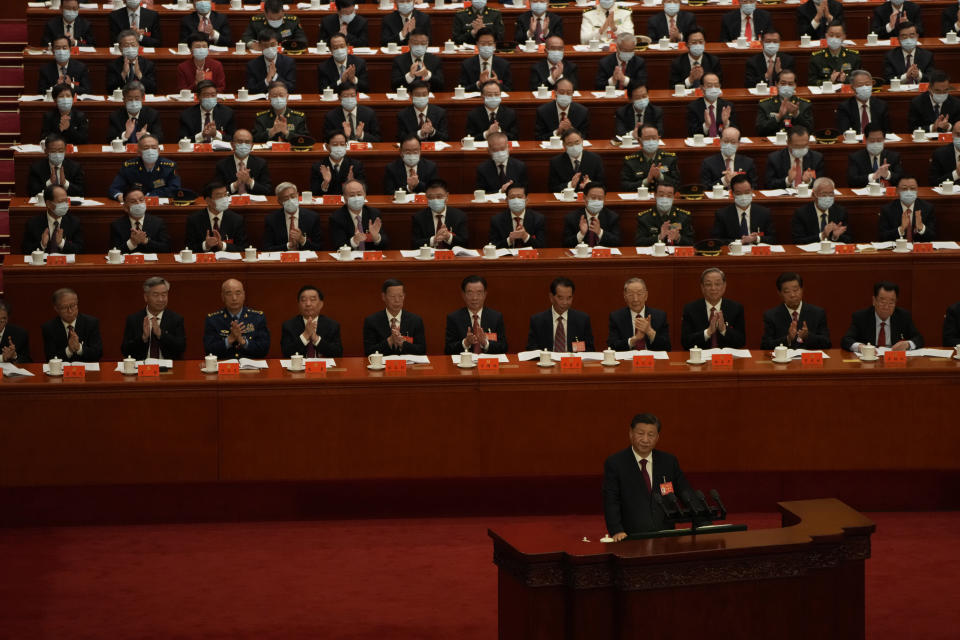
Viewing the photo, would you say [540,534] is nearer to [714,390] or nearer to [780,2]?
[714,390]

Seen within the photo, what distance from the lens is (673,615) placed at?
5.34 m

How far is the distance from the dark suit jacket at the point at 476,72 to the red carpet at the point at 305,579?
19.6 ft

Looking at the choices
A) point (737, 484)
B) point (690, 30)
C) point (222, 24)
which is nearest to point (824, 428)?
point (737, 484)

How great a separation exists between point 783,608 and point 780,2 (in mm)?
9783

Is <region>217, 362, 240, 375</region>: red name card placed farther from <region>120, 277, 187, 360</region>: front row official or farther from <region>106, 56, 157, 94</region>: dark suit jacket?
<region>106, 56, 157, 94</region>: dark suit jacket

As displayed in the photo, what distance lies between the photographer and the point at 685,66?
13211mm

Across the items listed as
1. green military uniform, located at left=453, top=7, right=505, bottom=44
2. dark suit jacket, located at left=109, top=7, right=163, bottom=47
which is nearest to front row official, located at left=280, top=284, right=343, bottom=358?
green military uniform, located at left=453, top=7, right=505, bottom=44

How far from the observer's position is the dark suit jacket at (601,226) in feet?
36.8

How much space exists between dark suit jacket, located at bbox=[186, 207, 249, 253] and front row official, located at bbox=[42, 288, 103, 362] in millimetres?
1657

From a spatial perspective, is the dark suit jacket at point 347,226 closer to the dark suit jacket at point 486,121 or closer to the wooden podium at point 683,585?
the dark suit jacket at point 486,121

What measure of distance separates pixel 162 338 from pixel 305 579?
9.51 ft

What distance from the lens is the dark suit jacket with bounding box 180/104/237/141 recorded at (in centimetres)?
1252

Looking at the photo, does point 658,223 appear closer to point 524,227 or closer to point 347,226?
point 524,227

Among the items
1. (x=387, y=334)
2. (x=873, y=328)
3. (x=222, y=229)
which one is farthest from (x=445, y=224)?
(x=873, y=328)
